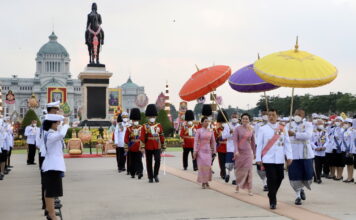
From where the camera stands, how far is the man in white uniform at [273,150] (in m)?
10.0

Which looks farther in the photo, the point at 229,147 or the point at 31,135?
the point at 31,135

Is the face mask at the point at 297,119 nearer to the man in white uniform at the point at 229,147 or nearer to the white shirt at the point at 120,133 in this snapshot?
the man in white uniform at the point at 229,147

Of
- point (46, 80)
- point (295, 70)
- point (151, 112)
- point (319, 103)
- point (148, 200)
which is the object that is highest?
point (46, 80)

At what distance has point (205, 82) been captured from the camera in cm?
1190

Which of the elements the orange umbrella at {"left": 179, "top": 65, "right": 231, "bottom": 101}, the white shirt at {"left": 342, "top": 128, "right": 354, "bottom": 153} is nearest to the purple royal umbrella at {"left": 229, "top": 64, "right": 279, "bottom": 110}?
the orange umbrella at {"left": 179, "top": 65, "right": 231, "bottom": 101}

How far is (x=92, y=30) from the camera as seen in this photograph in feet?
116

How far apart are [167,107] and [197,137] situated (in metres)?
34.6

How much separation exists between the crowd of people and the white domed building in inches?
5517

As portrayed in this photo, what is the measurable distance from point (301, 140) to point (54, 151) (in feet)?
16.3

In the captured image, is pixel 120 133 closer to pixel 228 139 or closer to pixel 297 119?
pixel 228 139

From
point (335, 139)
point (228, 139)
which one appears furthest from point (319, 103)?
point (228, 139)

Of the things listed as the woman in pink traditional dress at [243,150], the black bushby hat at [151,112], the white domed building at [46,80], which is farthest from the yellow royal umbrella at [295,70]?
the white domed building at [46,80]

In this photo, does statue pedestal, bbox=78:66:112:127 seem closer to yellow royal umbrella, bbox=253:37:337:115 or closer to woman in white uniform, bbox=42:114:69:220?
yellow royal umbrella, bbox=253:37:337:115

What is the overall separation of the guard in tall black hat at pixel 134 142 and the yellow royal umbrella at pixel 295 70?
6215mm
